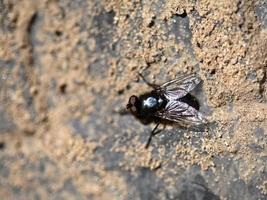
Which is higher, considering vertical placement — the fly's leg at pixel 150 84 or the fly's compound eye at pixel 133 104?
the fly's leg at pixel 150 84

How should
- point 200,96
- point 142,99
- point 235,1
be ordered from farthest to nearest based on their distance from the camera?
point 142,99 → point 200,96 → point 235,1

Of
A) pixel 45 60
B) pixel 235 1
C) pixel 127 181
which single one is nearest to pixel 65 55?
pixel 45 60

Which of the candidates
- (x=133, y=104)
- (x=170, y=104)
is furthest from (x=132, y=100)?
(x=170, y=104)

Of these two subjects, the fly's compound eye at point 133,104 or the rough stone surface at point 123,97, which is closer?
the rough stone surface at point 123,97

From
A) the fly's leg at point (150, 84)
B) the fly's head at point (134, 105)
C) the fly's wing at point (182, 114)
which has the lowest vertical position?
the fly's wing at point (182, 114)

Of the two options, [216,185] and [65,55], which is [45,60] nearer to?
[65,55]

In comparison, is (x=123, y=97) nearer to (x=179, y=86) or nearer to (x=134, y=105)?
(x=134, y=105)
